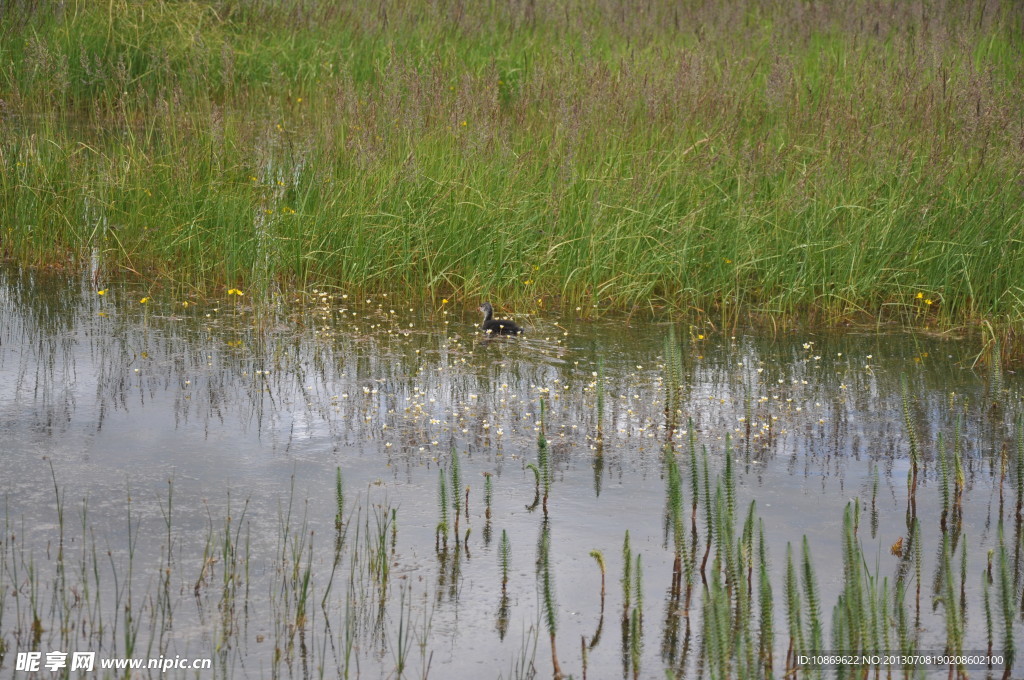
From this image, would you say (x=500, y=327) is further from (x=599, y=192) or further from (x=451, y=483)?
A: (x=451, y=483)

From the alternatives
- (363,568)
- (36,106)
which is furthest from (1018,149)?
(36,106)

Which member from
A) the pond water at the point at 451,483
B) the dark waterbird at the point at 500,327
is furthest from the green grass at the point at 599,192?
the dark waterbird at the point at 500,327

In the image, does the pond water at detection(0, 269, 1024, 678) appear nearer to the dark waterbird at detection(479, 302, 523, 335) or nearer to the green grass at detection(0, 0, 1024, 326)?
the dark waterbird at detection(479, 302, 523, 335)

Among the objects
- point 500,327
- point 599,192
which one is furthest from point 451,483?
point 599,192

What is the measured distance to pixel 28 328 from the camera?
23.9 ft

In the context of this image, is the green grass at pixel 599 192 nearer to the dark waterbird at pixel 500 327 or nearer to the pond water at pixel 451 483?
the pond water at pixel 451 483

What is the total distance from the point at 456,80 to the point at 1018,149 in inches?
202

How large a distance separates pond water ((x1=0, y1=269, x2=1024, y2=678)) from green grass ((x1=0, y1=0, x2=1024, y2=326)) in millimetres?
439

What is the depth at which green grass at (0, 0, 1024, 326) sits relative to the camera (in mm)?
8016

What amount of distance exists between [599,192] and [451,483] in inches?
151

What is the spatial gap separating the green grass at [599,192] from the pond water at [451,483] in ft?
1.44

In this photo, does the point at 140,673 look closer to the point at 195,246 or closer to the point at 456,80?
the point at 195,246

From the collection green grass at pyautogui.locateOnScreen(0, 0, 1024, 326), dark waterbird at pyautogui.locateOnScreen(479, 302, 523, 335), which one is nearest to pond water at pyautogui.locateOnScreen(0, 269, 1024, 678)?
dark waterbird at pyautogui.locateOnScreen(479, 302, 523, 335)

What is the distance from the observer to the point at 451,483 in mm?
5172
